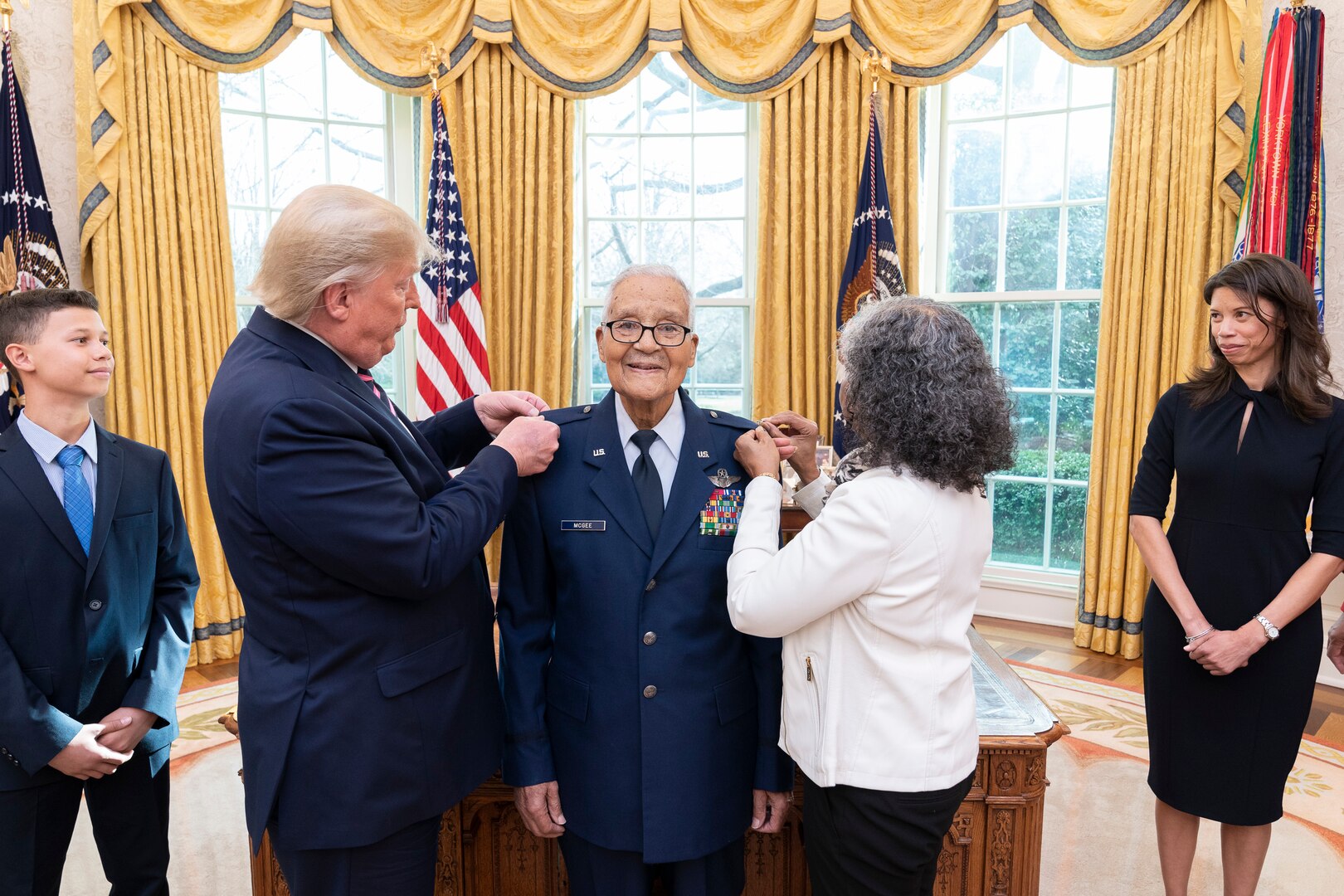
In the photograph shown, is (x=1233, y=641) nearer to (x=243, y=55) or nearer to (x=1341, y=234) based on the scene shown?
(x=1341, y=234)

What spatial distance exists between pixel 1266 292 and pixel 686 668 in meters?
1.67

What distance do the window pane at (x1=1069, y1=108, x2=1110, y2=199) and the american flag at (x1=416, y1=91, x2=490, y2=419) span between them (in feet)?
11.3

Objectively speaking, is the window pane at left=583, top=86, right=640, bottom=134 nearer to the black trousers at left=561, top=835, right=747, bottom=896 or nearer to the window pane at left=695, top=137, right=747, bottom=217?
the window pane at left=695, top=137, right=747, bottom=217

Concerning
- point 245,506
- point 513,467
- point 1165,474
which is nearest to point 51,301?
point 245,506

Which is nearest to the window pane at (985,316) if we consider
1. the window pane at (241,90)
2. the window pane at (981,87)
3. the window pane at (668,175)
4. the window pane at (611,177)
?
the window pane at (981,87)

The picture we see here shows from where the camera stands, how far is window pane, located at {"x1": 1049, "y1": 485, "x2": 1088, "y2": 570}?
521 cm

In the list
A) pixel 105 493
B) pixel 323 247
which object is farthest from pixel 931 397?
pixel 105 493

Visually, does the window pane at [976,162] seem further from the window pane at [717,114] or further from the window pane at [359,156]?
the window pane at [359,156]

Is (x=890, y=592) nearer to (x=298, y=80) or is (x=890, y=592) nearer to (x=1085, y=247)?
(x=1085, y=247)

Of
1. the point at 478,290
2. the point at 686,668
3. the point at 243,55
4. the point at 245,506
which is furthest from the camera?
the point at 478,290

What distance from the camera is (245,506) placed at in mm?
1303

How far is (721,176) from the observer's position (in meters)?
5.52

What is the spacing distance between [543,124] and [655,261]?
1022 mm

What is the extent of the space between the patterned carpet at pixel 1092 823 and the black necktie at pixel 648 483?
74.4 inches
